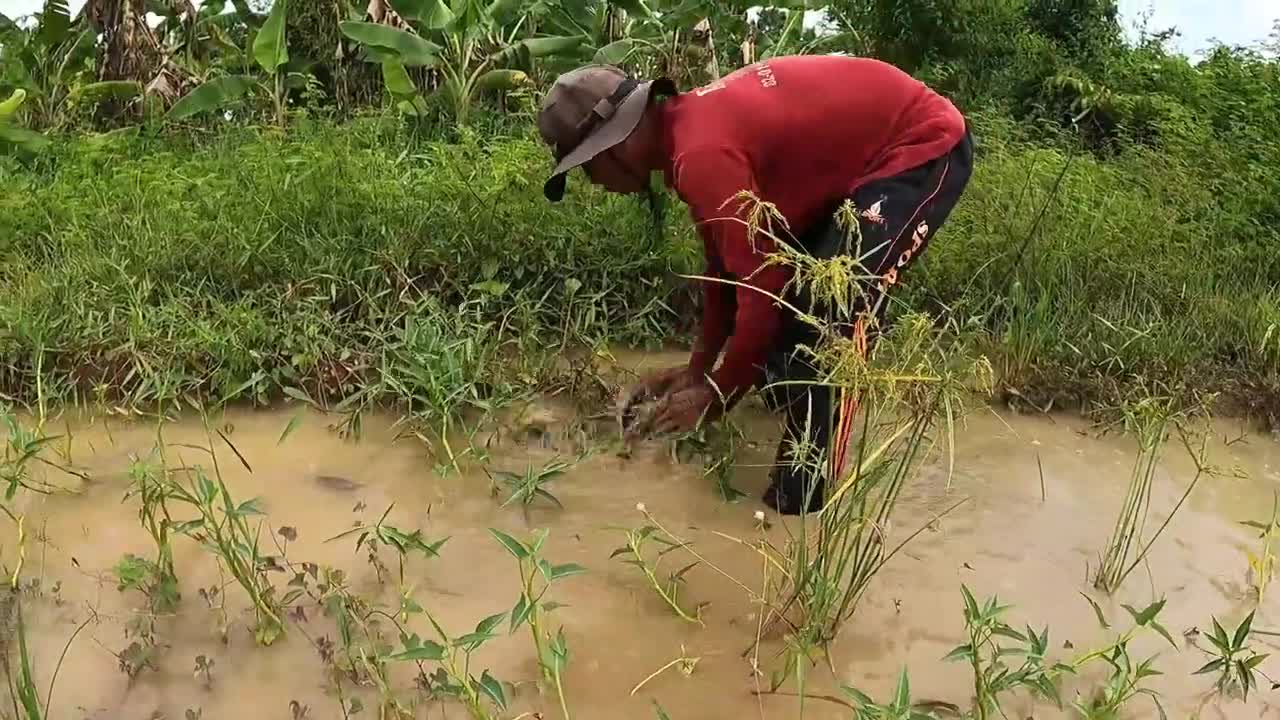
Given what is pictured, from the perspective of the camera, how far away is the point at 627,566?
227cm

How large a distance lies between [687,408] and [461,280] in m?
1.17

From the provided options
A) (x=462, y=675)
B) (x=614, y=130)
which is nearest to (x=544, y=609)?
(x=462, y=675)

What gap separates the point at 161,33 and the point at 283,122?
1357mm

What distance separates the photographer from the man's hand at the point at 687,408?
258cm

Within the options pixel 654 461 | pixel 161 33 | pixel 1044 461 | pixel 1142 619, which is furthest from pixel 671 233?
pixel 161 33

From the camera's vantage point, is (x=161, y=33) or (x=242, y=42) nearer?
(x=161, y=33)

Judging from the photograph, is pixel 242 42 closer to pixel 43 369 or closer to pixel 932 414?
pixel 43 369

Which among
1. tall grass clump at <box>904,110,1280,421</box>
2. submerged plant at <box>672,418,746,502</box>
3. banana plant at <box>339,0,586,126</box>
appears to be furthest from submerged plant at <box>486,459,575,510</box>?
banana plant at <box>339,0,586,126</box>

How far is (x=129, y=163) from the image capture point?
4445 millimetres

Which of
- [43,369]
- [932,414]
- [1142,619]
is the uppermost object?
[932,414]

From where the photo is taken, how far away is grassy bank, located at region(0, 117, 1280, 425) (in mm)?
2984

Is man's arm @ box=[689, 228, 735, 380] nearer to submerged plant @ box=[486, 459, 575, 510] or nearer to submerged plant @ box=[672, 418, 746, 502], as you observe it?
submerged plant @ box=[672, 418, 746, 502]

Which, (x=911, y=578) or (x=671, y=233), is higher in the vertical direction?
(x=671, y=233)

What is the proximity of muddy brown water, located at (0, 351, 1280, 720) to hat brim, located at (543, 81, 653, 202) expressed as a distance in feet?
2.69
